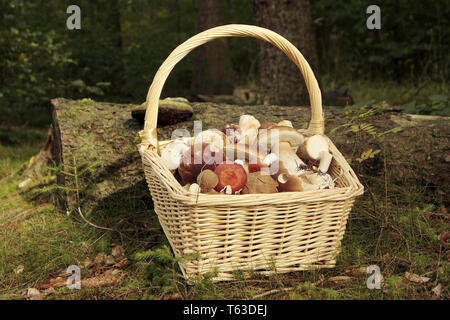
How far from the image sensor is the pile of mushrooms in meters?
2.04

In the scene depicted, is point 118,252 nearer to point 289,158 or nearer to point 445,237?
point 289,158

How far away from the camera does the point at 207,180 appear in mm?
1994

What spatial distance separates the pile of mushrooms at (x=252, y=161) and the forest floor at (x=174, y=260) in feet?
1.36

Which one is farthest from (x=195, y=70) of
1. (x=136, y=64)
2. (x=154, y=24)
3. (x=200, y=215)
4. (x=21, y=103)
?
(x=200, y=215)

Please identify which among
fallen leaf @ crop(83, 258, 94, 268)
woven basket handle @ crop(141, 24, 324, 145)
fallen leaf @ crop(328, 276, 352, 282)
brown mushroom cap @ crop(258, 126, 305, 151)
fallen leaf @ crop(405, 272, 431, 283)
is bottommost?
fallen leaf @ crop(83, 258, 94, 268)

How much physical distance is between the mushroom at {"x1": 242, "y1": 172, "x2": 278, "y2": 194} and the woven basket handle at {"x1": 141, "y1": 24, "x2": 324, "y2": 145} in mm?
582

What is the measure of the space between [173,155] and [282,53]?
115 inches

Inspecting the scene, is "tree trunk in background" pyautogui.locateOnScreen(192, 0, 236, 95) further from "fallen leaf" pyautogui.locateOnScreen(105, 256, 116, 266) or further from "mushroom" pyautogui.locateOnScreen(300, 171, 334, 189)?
"mushroom" pyautogui.locateOnScreen(300, 171, 334, 189)

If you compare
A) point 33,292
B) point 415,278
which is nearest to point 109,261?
point 33,292

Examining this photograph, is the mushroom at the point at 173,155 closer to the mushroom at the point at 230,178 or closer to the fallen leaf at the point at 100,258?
the mushroom at the point at 230,178

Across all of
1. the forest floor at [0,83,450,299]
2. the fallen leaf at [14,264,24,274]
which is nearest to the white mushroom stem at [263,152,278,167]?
the forest floor at [0,83,450,299]

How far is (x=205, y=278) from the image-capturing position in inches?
78.2

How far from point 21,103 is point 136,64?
4414 mm

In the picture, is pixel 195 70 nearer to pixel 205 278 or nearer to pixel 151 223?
pixel 151 223
